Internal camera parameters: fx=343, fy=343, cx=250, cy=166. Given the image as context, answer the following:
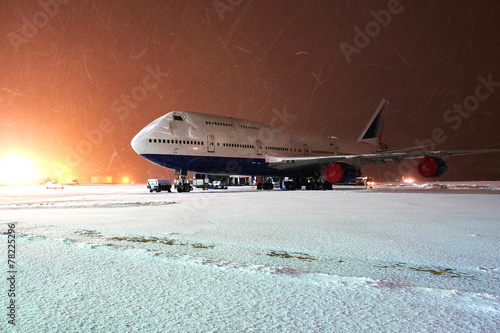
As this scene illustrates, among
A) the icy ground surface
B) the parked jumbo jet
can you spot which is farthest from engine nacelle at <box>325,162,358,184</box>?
the icy ground surface

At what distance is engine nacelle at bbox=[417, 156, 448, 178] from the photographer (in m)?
21.7

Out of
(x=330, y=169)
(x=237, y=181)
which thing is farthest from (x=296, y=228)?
(x=237, y=181)

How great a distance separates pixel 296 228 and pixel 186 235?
6.42 ft

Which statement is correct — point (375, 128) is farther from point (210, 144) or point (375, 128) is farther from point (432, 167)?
point (210, 144)

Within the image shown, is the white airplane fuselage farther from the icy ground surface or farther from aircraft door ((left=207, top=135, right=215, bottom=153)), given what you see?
the icy ground surface

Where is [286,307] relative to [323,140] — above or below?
below

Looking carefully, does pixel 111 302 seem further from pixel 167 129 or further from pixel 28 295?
pixel 167 129

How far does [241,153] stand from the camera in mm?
24281

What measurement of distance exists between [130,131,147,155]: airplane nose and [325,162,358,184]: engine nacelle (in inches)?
491

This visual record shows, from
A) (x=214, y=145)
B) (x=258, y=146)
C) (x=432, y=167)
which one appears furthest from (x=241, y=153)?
(x=432, y=167)

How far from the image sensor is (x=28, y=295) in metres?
2.49

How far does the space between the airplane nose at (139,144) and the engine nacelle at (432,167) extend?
687 inches

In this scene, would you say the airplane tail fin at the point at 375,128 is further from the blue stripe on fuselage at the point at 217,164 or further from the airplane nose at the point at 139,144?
the airplane nose at the point at 139,144

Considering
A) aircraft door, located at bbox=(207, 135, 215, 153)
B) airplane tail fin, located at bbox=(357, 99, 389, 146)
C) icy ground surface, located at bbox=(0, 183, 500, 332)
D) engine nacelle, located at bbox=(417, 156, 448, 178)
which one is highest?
airplane tail fin, located at bbox=(357, 99, 389, 146)
